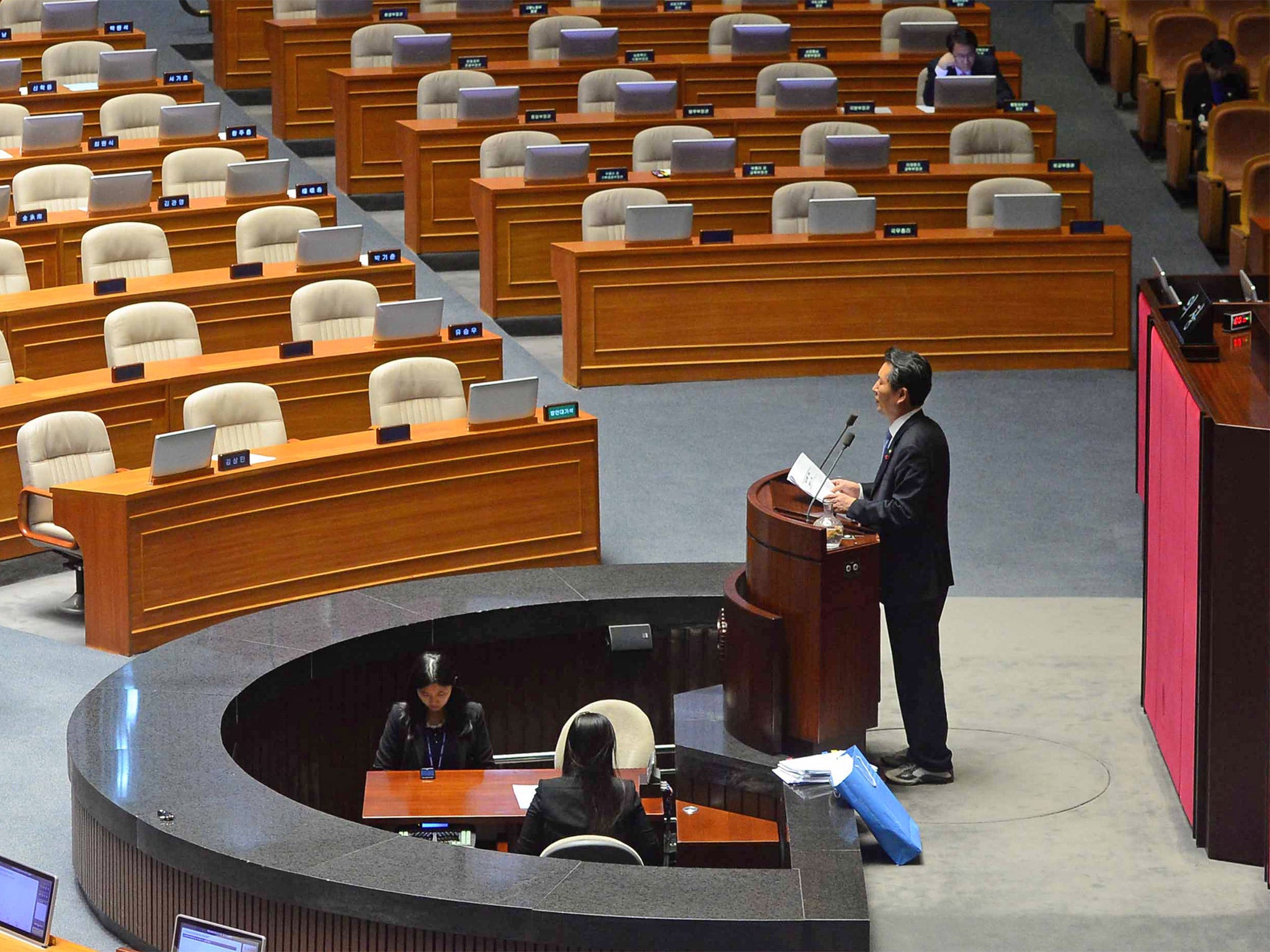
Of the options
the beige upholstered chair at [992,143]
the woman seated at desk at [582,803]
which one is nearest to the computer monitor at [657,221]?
the beige upholstered chair at [992,143]

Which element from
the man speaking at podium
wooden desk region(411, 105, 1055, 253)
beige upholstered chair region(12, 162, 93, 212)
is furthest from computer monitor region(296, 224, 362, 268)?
the man speaking at podium

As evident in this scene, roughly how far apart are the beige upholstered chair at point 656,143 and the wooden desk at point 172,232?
71.0 inches

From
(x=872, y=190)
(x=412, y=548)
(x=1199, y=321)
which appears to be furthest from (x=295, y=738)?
(x=872, y=190)

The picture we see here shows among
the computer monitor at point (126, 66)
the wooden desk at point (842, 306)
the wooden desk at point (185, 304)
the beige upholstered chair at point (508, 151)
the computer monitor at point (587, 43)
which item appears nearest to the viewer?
the wooden desk at point (185, 304)

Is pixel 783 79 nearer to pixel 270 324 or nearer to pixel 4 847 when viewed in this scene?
pixel 270 324

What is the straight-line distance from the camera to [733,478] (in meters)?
9.34

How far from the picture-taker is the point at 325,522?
8125 mm

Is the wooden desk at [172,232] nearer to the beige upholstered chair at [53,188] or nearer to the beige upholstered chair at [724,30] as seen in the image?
the beige upholstered chair at [53,188]

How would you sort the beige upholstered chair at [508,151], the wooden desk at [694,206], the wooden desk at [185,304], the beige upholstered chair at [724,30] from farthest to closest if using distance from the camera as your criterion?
1. the beige upholstered chair at [724,30]
2. the beige upholstered chair at [508,151]
3. the wooden desk at [694,206]
4. the wooden desk at [185,304]

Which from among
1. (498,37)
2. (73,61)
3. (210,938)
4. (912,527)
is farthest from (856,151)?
(210,938)

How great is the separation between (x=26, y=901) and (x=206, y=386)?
14.9 feet

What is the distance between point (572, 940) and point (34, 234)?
6.74 meters

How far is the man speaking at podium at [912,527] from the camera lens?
579 cm

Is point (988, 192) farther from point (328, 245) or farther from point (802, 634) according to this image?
point (802, 634)
